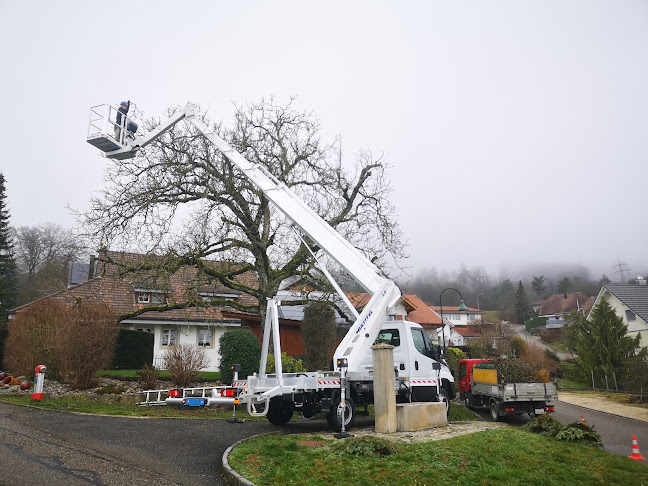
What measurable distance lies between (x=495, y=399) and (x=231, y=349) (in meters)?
8.64

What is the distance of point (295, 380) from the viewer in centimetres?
955

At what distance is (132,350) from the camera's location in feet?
72.3

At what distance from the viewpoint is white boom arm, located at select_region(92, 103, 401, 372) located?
373 inches

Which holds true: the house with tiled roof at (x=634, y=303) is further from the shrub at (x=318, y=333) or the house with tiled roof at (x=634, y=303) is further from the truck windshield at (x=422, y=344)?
the truck windshield at (x=422, y=344)

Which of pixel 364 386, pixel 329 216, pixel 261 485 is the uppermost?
pixel 329 216

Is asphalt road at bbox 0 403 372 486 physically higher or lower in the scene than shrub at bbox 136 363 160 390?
lower

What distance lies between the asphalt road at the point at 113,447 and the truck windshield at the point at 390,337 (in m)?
2.17

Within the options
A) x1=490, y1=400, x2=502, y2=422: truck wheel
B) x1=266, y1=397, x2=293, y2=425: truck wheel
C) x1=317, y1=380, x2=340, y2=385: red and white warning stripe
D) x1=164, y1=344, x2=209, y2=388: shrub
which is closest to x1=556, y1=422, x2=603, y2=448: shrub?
x1=317, y1=380, x2=340, y2=385: red and white warning stripe

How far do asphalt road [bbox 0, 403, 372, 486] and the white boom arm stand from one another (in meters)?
2.66

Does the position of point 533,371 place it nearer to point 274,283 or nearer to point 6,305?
point 274,283

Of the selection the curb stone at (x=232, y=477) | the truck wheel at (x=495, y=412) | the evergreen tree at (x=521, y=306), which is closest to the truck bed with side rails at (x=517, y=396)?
Result: the truck wheel at (x=495, y=412)

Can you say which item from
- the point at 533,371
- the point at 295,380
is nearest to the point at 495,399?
the point at 533,371

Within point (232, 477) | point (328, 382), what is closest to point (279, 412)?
point (328, 382)

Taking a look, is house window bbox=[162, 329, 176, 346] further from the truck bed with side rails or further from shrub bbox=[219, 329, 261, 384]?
the truck bed with side rails
